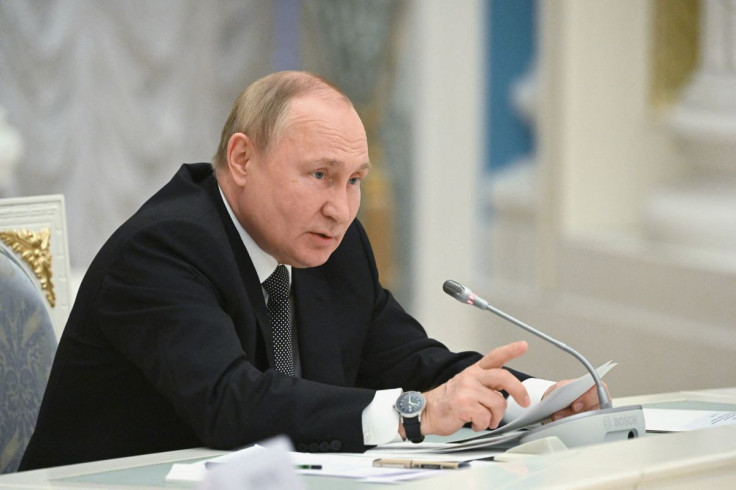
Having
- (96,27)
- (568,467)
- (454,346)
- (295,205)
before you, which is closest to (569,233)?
(454,346)

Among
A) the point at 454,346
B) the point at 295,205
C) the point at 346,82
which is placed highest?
the point at 346,82

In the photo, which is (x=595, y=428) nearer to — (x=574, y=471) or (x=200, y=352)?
(x=574, y=471)

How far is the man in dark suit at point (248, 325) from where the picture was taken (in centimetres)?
193

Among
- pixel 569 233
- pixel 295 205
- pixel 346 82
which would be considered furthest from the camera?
pixel 346 82

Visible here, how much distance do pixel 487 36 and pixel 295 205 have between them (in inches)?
169

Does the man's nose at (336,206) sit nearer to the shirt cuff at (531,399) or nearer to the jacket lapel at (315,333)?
the jacket lapel at (315,333)

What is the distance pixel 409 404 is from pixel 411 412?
0.5 inches

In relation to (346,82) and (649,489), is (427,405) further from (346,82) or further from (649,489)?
(346,82)

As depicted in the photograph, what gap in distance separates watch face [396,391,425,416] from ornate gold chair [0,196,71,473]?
909mm

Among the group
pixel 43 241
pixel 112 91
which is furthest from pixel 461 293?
pixel 112 91

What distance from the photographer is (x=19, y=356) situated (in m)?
2.48

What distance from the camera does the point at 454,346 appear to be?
6.46m

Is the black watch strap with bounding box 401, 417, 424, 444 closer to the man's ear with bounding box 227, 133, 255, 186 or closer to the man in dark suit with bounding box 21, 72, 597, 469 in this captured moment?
the man in dark suit with bounding box 21, 72, 597, 469

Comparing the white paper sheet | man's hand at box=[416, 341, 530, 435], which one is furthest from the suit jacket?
the white paper sheet
